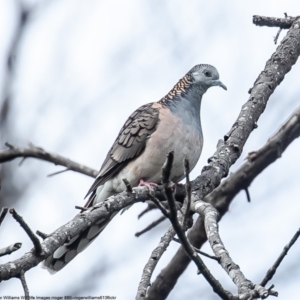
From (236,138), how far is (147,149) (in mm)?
716

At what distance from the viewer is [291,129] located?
420 centimetres

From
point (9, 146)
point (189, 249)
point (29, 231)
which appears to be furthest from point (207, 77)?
point (29, 231)

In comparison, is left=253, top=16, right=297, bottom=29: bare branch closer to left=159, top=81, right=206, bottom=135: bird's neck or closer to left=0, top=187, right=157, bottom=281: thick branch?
left=159, top=81, right=206, bottom=135: bird's neck

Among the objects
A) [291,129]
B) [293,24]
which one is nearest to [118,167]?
[291,129]

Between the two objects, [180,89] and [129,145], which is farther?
[180,89]

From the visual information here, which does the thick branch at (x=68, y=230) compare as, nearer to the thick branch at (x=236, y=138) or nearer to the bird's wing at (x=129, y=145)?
the thick branch at (x=236, y=138)

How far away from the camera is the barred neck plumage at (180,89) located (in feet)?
16.1

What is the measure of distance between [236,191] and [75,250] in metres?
1.24

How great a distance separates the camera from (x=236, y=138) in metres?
4.07

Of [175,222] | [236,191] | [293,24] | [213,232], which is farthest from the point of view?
[293,24]

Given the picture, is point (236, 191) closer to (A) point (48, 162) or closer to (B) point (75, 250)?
(B) point (75, 250)

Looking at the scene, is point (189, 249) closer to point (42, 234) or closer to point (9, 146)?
point (42, 234)

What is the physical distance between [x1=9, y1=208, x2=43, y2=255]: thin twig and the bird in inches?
71.0

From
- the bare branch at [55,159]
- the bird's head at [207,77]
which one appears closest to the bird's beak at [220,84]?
the bird's head at [207,77]
